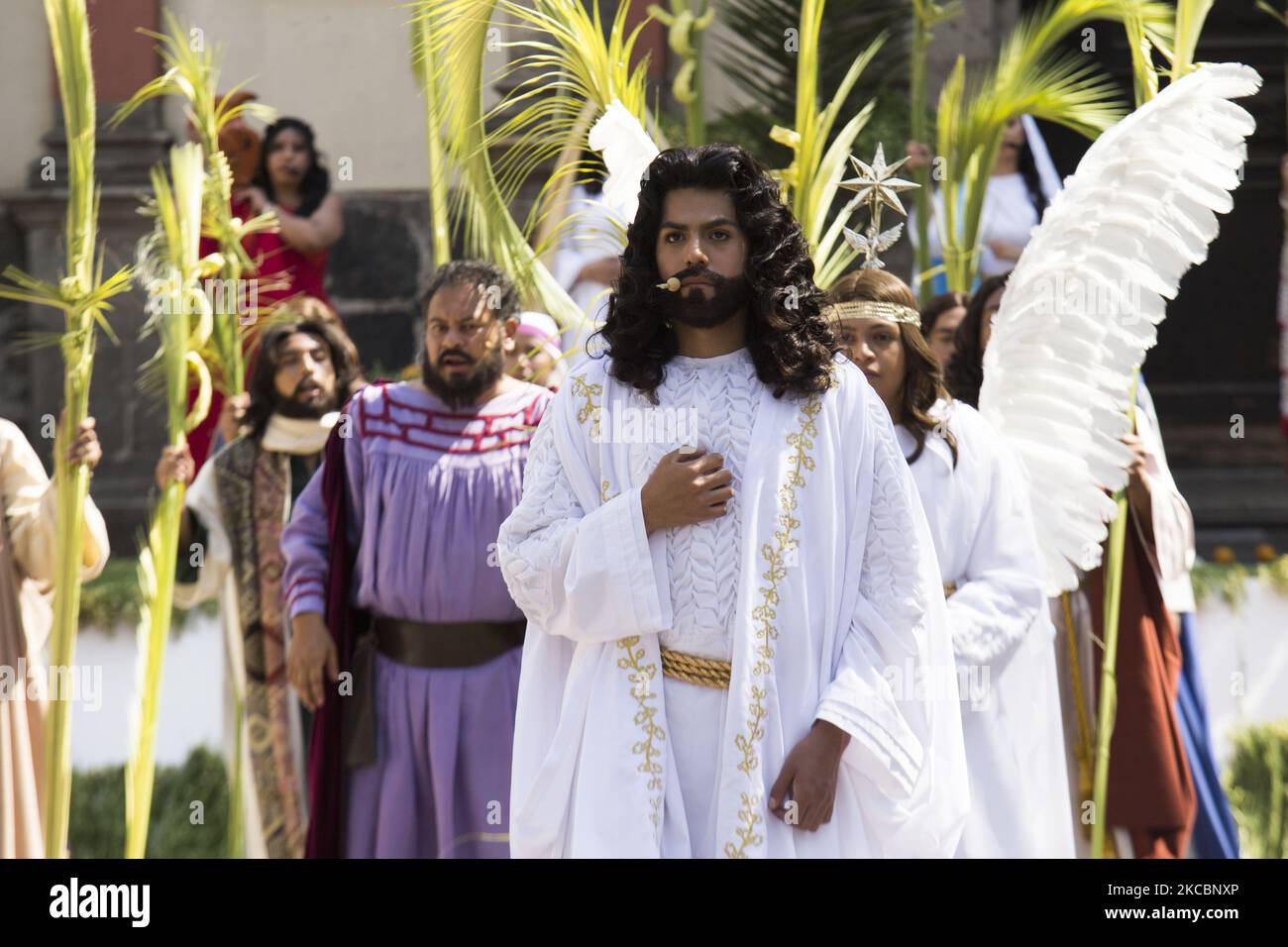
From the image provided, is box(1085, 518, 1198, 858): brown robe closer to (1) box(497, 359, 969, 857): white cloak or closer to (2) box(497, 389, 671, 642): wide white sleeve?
(1) box(497, 359, 969, 857): white cloak

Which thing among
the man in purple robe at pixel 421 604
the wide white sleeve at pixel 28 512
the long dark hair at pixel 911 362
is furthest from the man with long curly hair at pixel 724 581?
the wide white sleeve at pixel 28 512

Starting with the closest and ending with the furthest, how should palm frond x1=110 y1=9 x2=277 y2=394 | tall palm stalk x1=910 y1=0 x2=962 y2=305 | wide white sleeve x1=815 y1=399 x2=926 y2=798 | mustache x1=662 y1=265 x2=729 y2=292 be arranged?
wide white sleeve x1=815 y1=399 x2=926 y2=798, mustache x1=662 y1=265 x2=729 y2=292, palm frond x1=110 y1=9 x2=277 y2=394, tall palm stalk x1=910 y1=0 x2=962 y2=305

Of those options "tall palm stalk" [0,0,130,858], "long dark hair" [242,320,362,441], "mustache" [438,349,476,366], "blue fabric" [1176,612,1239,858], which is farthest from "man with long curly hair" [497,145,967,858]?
"long dark hair" [242,320,362,441]

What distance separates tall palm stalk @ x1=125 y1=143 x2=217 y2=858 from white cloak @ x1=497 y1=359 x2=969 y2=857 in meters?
1.93

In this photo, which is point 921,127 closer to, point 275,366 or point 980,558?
point 275,366

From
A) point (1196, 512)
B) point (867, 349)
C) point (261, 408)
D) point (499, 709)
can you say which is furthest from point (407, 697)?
point (1196, 512)

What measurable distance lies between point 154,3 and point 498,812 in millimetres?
3345

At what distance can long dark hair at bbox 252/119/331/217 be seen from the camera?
6746 mm

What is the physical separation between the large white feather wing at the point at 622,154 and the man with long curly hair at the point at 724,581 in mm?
1195

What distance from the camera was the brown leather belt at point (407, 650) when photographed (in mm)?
4977

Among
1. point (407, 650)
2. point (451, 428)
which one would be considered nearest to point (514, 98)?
point (451, 428)

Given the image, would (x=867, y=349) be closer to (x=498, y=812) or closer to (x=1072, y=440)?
(x=1072, y=440)

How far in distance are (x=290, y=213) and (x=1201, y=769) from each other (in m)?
3.47

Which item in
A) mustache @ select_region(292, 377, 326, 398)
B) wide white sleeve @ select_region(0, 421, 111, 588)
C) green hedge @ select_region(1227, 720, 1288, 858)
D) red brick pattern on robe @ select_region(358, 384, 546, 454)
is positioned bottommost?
green hedge @ select_region(1227, 720, 1288, 858)
